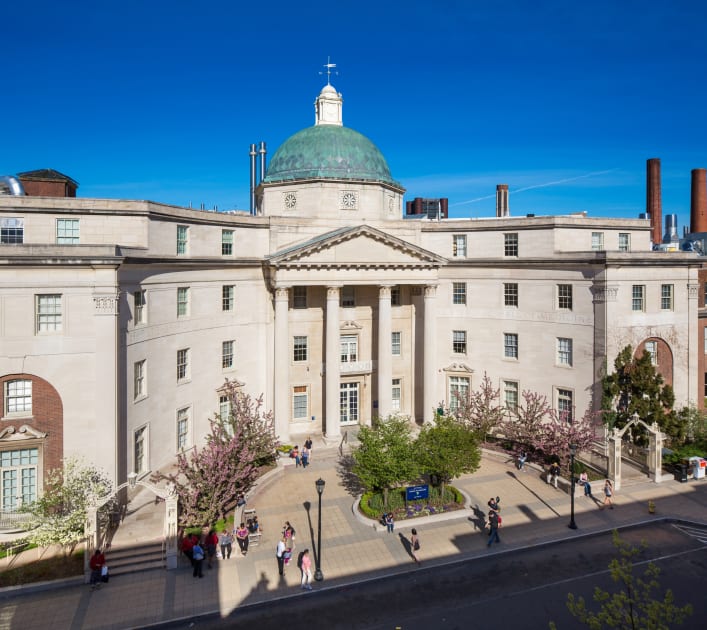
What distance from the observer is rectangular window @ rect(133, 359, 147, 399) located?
30.5 metres

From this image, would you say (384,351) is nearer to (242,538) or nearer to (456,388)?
(456,388)

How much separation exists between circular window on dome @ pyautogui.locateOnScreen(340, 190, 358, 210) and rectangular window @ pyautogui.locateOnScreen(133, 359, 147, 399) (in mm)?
18853

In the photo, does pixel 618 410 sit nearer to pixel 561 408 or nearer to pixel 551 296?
pixel 561 408

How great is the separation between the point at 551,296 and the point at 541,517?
16.1 m

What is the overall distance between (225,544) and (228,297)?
18.2 metres

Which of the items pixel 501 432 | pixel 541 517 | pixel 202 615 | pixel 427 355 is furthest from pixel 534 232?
pixel 202 615

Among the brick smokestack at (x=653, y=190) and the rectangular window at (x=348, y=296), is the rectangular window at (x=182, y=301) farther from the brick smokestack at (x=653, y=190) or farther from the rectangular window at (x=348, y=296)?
the brick smokestack at (x=653, y=190)

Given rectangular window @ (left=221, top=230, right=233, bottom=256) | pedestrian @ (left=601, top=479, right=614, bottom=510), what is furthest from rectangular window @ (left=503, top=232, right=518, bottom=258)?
rectangular window @ (left=221, top=230, right=233, bottom=256)

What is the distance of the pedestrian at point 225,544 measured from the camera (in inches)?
975

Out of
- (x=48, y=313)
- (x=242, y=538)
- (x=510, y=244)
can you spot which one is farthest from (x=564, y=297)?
(x=48, y=313)

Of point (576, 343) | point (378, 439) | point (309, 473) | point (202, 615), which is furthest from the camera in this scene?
point (576, 343)

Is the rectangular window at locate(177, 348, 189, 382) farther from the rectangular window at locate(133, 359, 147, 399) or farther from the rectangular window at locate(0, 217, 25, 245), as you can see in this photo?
the rectangular window at locate(0, 217, 25, 245)

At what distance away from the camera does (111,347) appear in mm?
27250

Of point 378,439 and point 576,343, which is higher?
point 576,343
